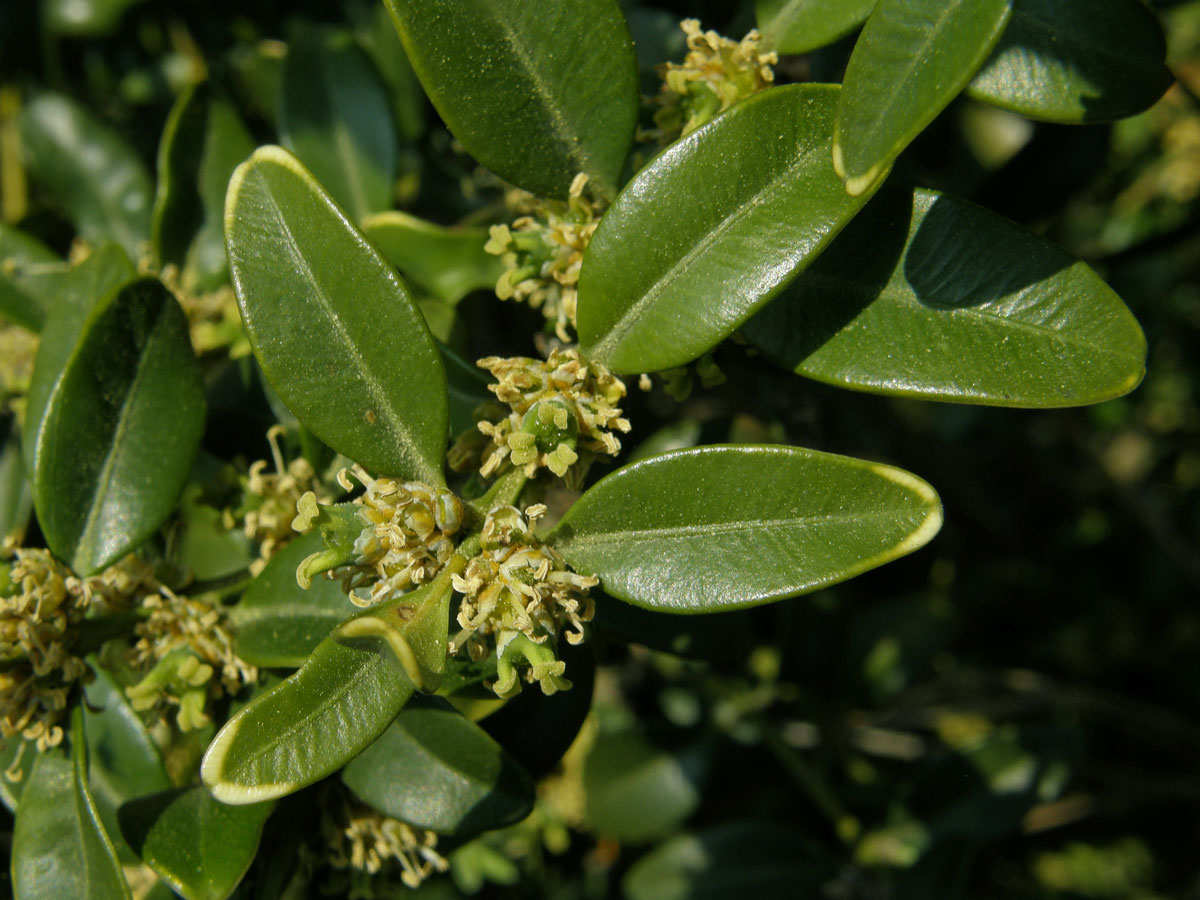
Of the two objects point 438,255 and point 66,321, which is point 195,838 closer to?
point 66,321

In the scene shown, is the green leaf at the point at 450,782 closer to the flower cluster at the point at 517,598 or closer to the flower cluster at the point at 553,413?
the flower cluster at the point at 517,598

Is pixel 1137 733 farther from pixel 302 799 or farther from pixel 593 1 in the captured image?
pixel 593 1

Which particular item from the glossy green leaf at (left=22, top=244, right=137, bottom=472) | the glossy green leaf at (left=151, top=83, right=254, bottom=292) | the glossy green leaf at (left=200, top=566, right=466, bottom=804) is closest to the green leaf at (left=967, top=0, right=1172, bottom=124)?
the glossy green leaf at (left=200, top=566, right=466, bottom=804)

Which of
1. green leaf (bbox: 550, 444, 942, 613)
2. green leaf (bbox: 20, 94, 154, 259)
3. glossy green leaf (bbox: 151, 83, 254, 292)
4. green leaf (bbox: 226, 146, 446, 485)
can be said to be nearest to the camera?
green leaf (bbox: 550, 444, 942, 613)

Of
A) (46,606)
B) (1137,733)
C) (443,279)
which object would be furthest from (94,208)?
(1137,733)

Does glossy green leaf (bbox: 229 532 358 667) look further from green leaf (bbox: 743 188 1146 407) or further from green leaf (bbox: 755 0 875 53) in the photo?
green leaf (bbox: 755 0 875 53)
